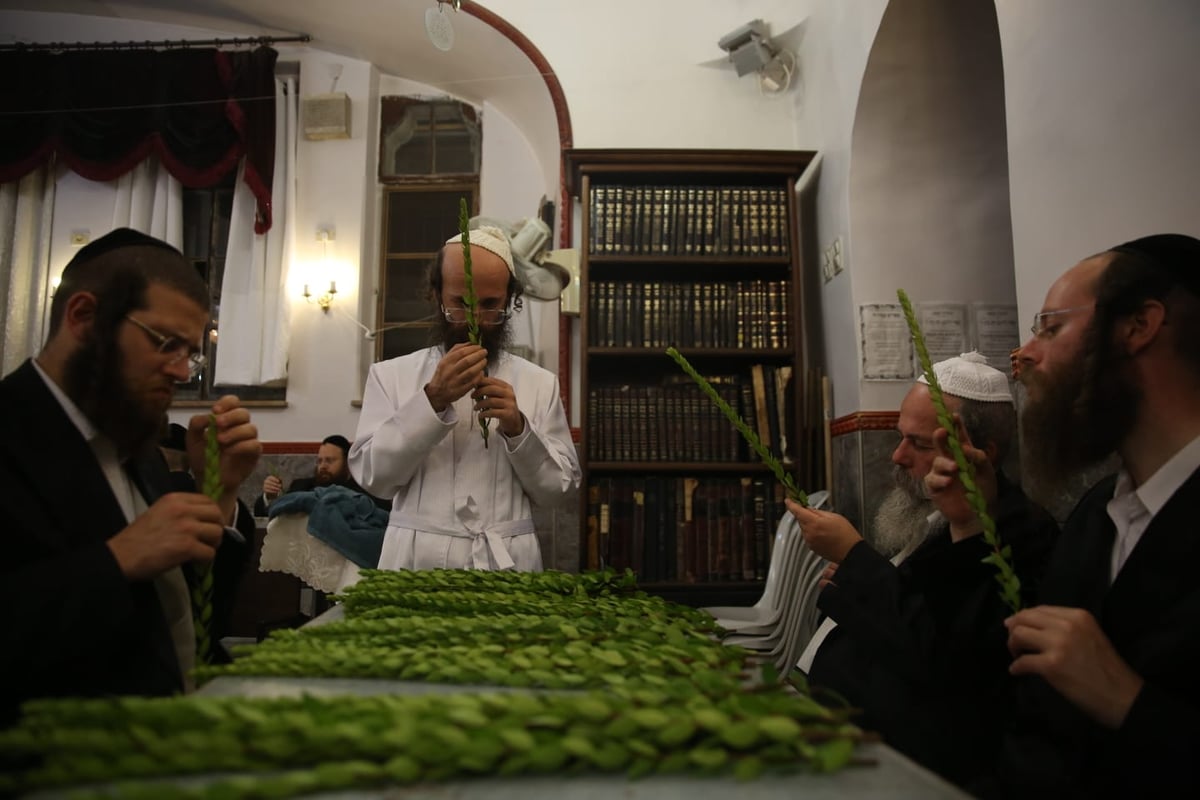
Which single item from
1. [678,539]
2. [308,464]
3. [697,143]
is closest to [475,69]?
[697,143]

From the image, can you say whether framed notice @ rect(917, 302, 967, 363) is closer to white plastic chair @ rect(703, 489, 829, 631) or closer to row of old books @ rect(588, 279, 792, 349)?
row of old books @ rect(588, 279, 792, 349)

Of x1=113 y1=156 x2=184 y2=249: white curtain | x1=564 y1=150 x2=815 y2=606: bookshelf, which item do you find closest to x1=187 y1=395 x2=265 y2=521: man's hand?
x1=564 y1=150 x2=815 y2=606: bookshelf

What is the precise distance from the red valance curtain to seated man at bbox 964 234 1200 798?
596cm

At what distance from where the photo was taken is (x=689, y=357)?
3.97 metres

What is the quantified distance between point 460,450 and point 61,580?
46.9 inches

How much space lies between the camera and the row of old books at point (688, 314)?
388cm

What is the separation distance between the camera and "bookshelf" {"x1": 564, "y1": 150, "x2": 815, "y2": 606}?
3.78 metres

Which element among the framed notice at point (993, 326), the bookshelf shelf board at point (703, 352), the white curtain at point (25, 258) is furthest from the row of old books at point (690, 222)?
the white curtain at point (25, 258)

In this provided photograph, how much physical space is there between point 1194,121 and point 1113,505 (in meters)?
1.10

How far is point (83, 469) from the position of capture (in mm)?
1056

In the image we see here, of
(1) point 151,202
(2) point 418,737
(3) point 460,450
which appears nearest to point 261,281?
(1) point 151,202

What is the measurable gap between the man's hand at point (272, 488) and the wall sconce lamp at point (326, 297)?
149cm

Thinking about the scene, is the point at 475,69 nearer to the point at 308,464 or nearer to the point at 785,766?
the point at 308,464

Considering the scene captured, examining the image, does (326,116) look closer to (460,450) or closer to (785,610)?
(460,450)
